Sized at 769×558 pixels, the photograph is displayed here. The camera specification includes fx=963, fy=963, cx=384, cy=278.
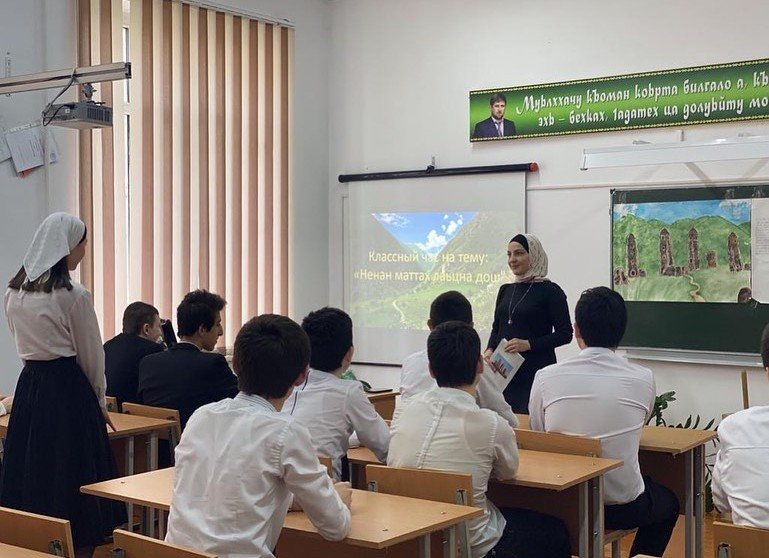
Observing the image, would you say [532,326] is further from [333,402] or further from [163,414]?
[163,414]

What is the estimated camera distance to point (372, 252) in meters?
7.16

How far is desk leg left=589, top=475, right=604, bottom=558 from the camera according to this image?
314 cm

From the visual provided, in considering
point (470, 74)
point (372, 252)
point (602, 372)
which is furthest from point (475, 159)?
point (602, 372)

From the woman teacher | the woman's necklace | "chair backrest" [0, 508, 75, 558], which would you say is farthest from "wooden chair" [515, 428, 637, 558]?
"chair backrest" [0, 508, 75, 558]

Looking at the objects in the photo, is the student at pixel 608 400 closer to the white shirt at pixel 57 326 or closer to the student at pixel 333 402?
the student at pixel 333 402

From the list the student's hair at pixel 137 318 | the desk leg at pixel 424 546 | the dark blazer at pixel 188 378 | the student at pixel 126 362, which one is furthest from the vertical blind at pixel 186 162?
the desk leg at pixel 424 546

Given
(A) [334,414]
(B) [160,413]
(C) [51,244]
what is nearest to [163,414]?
(B) [160,413]

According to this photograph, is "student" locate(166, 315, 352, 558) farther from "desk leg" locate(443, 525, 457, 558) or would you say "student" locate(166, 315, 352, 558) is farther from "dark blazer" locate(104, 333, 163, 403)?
"dark blazer" locate(104, 333, 163, 403)

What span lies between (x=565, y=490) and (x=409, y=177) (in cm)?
397

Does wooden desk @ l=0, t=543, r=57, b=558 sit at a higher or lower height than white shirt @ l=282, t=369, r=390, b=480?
lower

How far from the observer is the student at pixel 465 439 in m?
2.83

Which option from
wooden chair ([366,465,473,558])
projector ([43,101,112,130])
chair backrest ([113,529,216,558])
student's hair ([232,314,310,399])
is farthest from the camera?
projector ([43,101,112,130])

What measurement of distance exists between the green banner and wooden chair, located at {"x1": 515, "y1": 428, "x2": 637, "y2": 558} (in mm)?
2980

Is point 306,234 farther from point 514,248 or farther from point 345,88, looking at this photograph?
point 514,248
